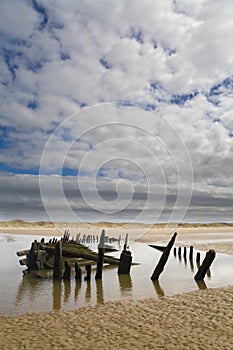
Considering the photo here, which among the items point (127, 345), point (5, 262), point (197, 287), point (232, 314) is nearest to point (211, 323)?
point (232, 314)

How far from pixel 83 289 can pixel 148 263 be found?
34.4 ft

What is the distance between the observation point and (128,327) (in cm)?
911

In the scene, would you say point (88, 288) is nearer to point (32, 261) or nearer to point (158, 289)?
point (158, 289)

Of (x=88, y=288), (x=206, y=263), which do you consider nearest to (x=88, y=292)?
(x=88, y=288)

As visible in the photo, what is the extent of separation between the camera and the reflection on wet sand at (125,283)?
591 inches

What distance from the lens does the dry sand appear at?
7.79m

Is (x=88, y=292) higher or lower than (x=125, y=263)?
lower

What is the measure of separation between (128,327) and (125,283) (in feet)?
25.6

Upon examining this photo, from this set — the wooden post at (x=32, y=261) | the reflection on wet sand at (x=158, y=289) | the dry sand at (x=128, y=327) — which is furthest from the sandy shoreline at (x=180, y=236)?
the dry sand at (x=128, y=327)

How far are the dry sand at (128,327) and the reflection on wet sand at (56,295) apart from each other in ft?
4.09

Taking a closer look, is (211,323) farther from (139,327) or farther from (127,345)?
(127,345)

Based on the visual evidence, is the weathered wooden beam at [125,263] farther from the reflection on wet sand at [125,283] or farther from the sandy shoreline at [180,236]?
the sandy shoreline at [180,236]

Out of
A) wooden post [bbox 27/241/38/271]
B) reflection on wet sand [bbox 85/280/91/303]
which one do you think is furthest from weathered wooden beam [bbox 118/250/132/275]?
wooden post [bbox 27/241/38/271]

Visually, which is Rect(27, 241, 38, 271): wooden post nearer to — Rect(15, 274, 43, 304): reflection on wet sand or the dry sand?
Rect(15, 274, 43, 304): reflection on wet sand
